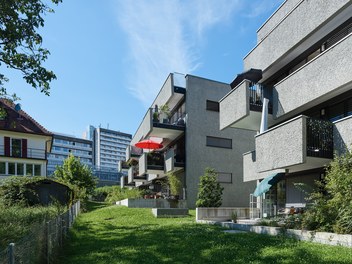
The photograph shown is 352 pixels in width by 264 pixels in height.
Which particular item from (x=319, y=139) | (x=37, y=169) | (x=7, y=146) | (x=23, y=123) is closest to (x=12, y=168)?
(x=7, y=146)

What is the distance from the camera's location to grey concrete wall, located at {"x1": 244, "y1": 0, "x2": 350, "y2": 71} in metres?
13.2

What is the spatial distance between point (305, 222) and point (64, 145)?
6147 inches

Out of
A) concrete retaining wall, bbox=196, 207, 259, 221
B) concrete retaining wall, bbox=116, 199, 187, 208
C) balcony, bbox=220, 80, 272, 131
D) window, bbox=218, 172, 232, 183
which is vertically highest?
balcony, bbox=220, 80, 272, 131

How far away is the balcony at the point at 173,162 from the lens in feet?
89.4

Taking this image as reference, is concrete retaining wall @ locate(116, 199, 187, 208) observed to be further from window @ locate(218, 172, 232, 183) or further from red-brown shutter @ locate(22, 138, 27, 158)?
red-brown shutter @ locate(22, 138, 27, 158)

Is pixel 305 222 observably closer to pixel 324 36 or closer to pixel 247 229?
pixel 247 229

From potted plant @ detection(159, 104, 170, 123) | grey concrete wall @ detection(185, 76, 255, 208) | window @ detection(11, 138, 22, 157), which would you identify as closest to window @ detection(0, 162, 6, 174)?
window @ detection(11, 138, 22, 157)

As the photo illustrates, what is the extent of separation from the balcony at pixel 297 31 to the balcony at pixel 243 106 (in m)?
1.50

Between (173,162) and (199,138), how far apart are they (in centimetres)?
299

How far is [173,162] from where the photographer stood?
27.2m

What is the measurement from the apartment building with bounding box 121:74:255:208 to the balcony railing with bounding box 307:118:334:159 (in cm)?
1548

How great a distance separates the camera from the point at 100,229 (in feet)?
55.9

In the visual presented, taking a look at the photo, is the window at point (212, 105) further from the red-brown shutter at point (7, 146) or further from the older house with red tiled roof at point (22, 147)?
the red-brown shutter at point (7, 146)

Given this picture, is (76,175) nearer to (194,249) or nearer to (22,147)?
(22,147)
